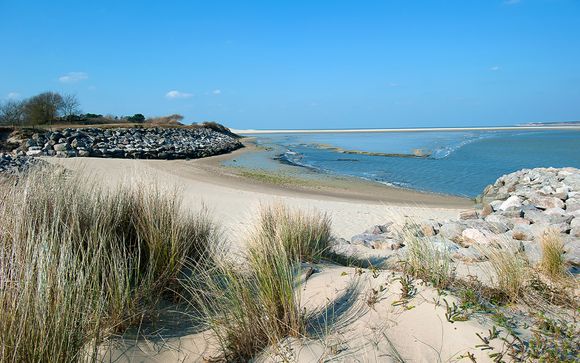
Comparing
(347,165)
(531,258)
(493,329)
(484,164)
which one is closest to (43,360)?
(493,329)

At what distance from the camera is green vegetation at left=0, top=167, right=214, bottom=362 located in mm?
2250

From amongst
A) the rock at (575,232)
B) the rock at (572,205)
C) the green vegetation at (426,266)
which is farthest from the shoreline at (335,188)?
the green vegetation at (426,266)

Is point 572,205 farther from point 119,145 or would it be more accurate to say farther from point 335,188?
point 119,145

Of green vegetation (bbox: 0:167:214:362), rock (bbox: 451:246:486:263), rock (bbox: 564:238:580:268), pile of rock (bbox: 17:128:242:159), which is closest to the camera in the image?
green vegetation (bbox: 0:167:214:362)

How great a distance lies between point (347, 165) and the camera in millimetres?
31656

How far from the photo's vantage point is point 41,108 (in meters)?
40.8

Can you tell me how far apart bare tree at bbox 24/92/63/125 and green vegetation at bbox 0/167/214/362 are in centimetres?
4219

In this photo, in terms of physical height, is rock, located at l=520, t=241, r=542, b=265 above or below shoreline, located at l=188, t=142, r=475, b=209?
above

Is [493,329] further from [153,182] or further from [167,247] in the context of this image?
[153,182]

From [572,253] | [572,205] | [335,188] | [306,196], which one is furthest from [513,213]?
[335,188]

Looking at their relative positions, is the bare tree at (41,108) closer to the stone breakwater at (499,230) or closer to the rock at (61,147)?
the rock at (61,147)

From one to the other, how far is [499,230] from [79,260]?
731 cm

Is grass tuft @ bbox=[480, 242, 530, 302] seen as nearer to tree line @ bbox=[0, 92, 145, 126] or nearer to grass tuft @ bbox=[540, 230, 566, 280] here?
grass tuft @ bbox=[540, 230, 566, 280]

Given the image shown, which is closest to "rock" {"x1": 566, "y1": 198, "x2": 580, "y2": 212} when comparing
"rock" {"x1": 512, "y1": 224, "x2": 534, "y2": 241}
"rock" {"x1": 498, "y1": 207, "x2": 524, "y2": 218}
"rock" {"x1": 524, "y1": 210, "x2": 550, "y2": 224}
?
"rock" {"x1": 524, "y1": 210, "x2": 550, "y2": 224}
